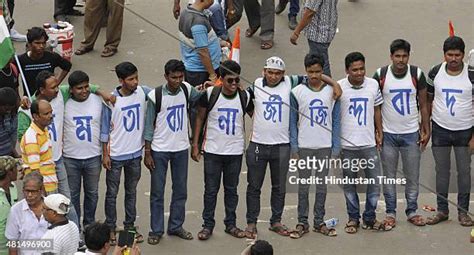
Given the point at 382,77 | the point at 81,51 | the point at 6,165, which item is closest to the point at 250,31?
the point at 81,51

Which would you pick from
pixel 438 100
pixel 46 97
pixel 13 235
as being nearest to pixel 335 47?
pixel 438 100

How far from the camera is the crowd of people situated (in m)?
9.79

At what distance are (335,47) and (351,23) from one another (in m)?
0.73

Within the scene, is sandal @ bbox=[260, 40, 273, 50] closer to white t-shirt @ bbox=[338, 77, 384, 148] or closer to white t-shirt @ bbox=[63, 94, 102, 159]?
white t-shirt @ bbox=[338, 77, 384, 148]

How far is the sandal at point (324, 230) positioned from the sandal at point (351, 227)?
4.5 inches

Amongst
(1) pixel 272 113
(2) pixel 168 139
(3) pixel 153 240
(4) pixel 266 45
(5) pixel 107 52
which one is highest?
(4) pixel 266 45

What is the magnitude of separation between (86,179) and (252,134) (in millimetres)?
1463

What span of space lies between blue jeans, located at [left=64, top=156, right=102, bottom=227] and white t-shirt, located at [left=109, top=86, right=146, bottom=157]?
0.65 feet

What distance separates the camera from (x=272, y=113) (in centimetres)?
1005

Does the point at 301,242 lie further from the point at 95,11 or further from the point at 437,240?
the point at 95,11

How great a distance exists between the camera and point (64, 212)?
8.16 meters

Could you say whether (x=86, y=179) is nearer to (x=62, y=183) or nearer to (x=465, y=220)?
(x=62, y=183)

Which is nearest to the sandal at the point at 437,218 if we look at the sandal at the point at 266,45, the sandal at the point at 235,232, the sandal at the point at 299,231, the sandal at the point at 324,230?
the sandal at the point at 324,230

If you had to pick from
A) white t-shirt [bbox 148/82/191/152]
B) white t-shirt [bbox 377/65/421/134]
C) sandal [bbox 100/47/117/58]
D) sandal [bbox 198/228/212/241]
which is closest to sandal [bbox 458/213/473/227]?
white t-shirt [bbox 377/65/421/134]
